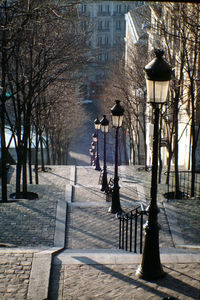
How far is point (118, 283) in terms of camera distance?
273 inches

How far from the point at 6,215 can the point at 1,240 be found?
199 centimetres

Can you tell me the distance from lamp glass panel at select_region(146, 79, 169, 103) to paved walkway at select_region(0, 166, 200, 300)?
3371 millimetres

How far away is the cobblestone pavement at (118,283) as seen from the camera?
656 cm

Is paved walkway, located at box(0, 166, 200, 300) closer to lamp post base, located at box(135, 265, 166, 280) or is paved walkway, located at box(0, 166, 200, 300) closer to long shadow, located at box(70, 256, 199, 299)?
long shadow, located at box(70, 256, 199, 299)

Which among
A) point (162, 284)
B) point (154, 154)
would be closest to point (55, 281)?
point (162, 284)

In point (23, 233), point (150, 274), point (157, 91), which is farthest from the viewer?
point (23, 233)

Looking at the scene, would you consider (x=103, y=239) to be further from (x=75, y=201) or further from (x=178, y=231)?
(x=75, y=201)

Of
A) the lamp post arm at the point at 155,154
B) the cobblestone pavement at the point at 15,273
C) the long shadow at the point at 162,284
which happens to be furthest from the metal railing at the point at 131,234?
the cobblestone pavement at the point at 15,273

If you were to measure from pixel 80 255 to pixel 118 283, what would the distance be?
1482 millimetres

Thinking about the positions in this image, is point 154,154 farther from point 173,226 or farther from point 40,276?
point 173,226

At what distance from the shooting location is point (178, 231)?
36.4 ft

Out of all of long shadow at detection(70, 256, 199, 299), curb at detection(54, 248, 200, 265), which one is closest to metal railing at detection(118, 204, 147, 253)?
curb at detection(54, 248, 200, 265)

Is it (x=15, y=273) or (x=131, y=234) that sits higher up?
(x=131, y=234)

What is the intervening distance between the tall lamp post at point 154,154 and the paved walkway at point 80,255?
23 cm
